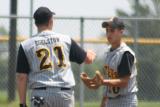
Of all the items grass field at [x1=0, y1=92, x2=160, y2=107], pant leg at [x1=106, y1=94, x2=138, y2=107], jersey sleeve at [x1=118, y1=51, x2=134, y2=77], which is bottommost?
grass field at [x1=0, y1=92, x2=160, y2=107]

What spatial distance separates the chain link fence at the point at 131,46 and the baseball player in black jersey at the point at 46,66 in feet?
15.4

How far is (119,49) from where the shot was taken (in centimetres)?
830

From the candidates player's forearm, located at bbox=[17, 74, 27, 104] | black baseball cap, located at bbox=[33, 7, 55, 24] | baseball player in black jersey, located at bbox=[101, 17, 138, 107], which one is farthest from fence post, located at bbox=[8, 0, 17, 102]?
black baseball cap, located at bbox=[33, 7, 55, 24]

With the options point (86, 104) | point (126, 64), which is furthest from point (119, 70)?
point (86, 104)

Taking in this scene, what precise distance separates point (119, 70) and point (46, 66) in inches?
37.9

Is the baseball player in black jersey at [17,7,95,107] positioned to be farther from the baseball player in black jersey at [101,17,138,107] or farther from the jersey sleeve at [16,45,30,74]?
the baseball player in black jersey at [101,17,138,107]

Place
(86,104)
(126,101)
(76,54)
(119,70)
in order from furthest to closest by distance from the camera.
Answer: (86,104) < (126,101) < (119,70) < (76,54)

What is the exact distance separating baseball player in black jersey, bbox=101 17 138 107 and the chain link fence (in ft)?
13.2

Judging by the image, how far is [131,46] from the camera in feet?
42.2

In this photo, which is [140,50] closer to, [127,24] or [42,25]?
[127,24]

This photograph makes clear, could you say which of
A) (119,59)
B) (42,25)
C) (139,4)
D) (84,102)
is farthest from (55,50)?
(139,4)

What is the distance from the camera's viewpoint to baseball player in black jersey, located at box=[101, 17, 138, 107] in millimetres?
8172

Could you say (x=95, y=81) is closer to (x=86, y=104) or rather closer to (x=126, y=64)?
(x=126, y=64)

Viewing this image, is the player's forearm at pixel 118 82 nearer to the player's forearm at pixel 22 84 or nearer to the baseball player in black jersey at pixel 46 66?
the baseball player in black jersey at pixel 46 66
